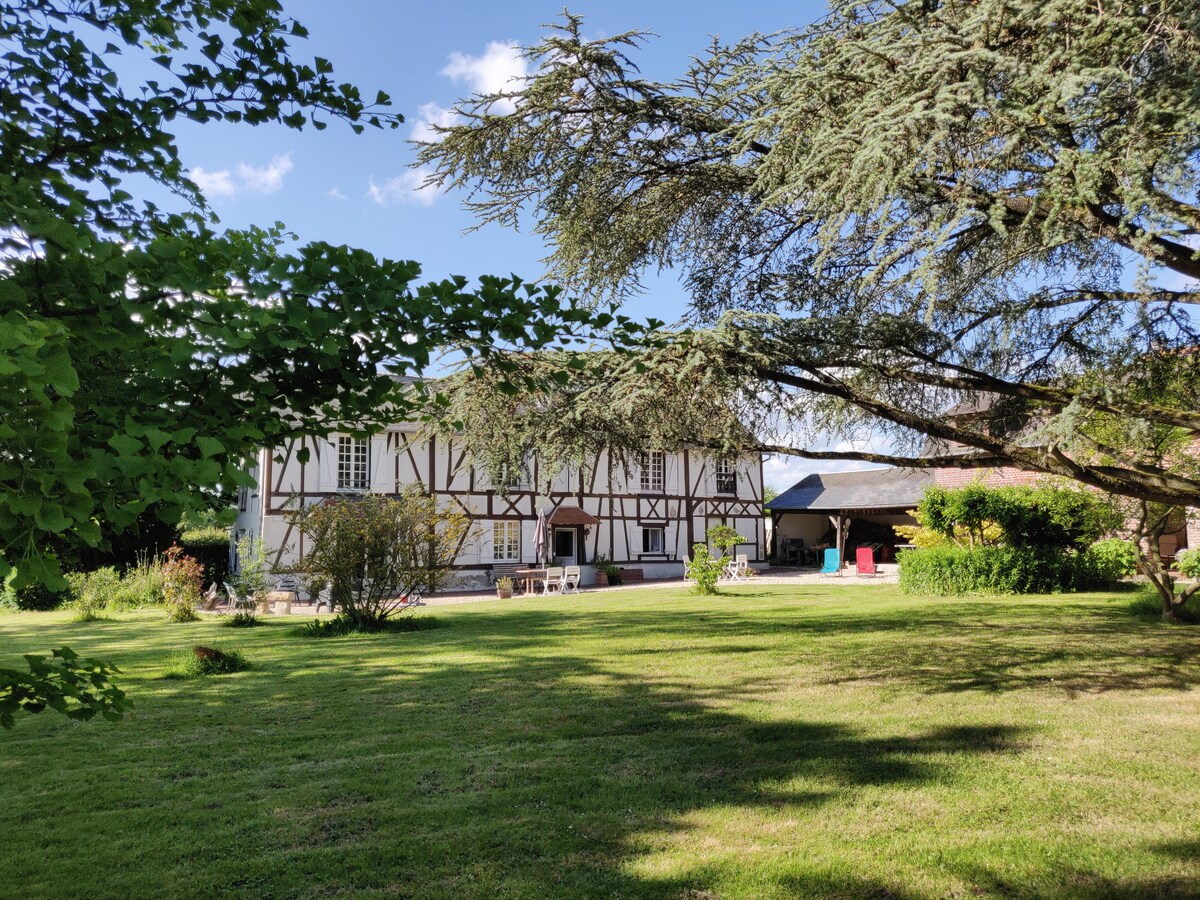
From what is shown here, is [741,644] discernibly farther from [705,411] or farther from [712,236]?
[712,236]

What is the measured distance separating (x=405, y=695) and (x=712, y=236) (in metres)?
5.89

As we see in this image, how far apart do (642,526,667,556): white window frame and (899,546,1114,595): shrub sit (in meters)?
12.7

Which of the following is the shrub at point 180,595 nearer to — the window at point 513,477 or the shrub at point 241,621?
the shrub at point 241,621

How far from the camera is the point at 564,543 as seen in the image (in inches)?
1126

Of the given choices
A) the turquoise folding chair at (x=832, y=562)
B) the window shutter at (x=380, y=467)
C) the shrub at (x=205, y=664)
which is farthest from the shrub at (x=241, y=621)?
the turquoise folding chair at (x=832, y=562)

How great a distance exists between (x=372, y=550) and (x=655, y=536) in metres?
18.1

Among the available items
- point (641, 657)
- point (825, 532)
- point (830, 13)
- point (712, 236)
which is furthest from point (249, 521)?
point (825, 532)

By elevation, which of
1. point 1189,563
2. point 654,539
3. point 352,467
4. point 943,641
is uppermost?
point 352,467

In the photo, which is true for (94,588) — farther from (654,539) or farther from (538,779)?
(654,539)

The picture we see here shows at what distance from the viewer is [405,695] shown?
7.60 metres

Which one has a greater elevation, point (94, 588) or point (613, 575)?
point (94, 588)

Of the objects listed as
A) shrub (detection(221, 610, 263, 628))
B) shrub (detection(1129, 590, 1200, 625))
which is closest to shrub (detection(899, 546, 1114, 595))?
shrub (detection(1129, 590, 1200, 625))

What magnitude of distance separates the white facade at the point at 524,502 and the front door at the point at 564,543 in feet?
0.13

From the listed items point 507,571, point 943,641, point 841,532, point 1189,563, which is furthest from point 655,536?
point 943,641
